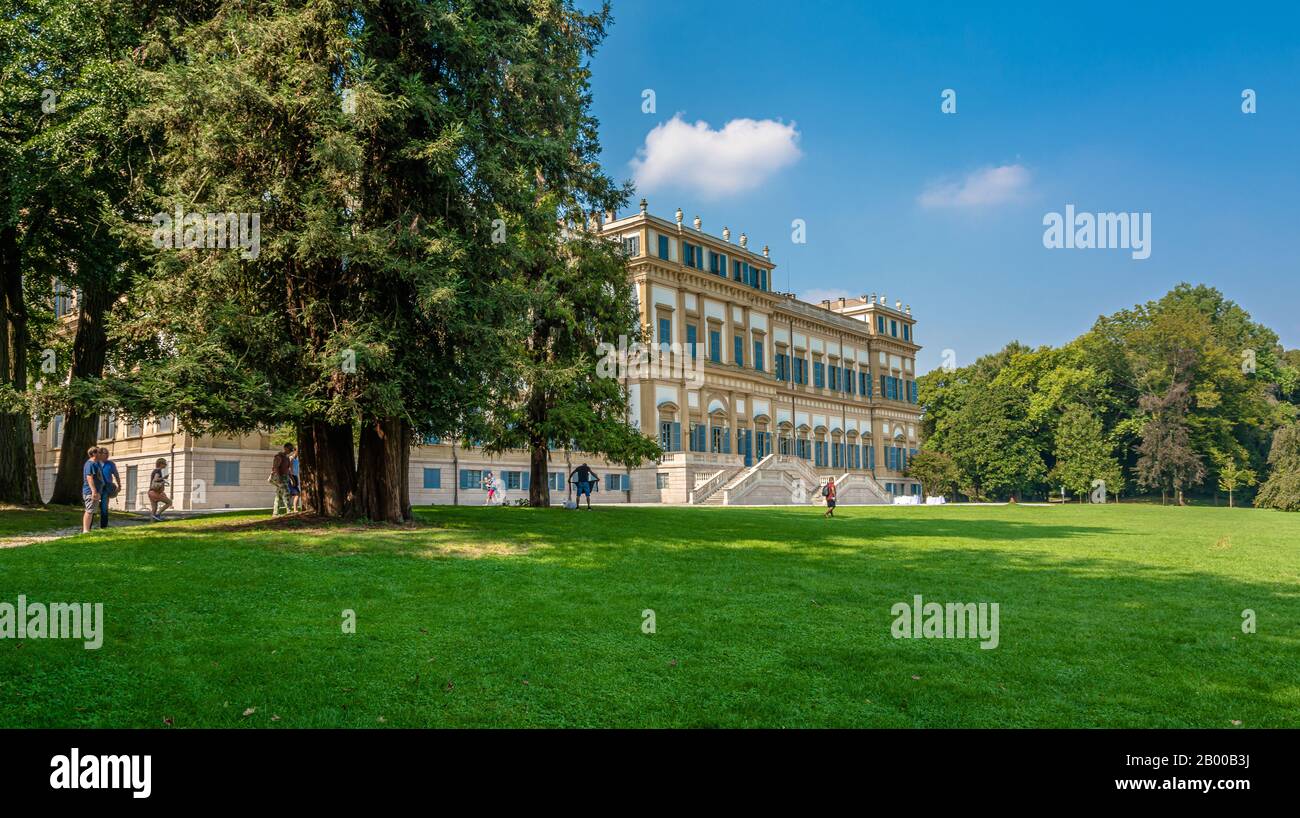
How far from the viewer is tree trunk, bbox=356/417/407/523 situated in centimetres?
1627

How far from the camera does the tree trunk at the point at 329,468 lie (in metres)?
16.3

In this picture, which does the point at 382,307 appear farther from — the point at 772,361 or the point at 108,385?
the point at 772,361

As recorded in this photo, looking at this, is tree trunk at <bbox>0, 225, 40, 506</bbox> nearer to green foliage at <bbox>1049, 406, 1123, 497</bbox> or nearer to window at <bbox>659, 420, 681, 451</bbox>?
window at <bbox>659, 420, 681, 451</bbox>

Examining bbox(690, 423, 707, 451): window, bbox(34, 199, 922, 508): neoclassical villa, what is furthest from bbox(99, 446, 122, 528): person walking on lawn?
bbox(690, 423, 707, 451): window


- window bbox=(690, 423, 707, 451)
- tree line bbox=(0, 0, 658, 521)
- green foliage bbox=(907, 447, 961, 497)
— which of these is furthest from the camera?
green foliage bbox=(907, 447, 961, 497)

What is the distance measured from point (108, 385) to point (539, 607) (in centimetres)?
892

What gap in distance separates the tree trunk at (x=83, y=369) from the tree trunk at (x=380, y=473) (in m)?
9.01

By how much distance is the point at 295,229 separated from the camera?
48.0ft

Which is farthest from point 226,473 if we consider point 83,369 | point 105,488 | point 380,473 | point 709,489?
point 709,489

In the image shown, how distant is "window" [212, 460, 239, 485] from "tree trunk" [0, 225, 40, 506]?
10715 millimetres

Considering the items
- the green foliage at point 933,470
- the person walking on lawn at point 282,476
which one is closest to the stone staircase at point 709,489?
the person walking on lawn at point 282,476

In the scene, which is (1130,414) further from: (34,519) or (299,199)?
(34,519)

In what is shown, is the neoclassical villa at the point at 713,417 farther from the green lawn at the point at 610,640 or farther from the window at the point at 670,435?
the green lawn at the point at 610,640
